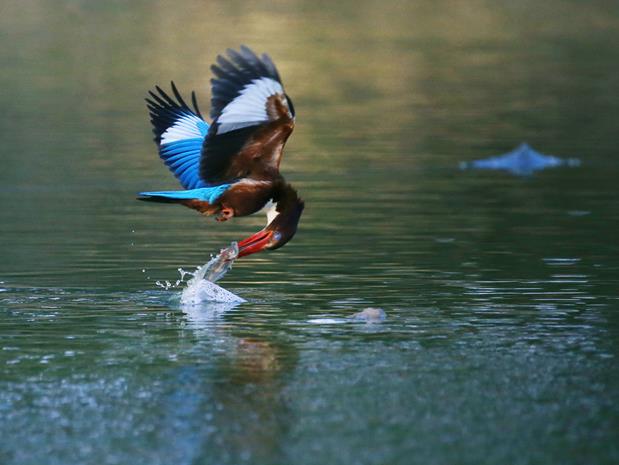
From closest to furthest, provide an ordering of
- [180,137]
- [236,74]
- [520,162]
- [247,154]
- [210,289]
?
1. [236,74]
2. [247,154]
3. [210,289]
4. [180,137]
5. [520,162]

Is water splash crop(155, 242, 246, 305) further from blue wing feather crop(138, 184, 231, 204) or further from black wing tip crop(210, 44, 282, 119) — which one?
black wing tip crop(210, 44, 282, 119)

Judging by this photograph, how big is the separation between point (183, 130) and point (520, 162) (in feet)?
27.7

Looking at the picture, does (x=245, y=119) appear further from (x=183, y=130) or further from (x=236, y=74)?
(x=183, y=130)

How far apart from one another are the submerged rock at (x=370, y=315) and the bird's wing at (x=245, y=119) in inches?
38.4

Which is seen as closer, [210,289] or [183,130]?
[210,289]

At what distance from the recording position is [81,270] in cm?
1163

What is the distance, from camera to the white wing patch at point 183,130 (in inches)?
444

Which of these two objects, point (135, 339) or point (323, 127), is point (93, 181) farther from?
Result: point (135, 339)

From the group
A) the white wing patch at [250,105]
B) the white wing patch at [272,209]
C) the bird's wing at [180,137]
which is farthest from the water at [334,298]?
the white wing patch at [250,105]

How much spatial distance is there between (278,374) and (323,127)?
1549 cm

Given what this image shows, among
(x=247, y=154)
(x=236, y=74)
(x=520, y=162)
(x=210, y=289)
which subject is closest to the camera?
(x=236, y=74)

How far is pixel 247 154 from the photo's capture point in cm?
989

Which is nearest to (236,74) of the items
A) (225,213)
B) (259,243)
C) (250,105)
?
(250,105)

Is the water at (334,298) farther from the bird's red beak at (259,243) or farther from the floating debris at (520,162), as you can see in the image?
the bird's red beak at (259,243)
